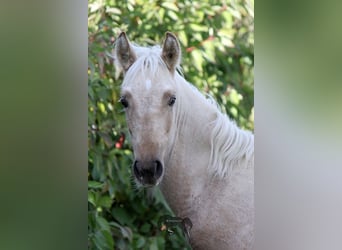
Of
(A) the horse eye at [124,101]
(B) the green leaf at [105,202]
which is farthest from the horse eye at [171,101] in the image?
(B) the green leaf at [105,202]

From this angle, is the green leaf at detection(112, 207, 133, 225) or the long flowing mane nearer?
the long flowing mane

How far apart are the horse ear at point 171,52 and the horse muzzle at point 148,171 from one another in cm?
27

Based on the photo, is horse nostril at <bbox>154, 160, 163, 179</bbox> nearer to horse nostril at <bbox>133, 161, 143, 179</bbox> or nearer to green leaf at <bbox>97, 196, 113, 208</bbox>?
horse nostril at <bbox>133, 161, 143, 179</bbox>

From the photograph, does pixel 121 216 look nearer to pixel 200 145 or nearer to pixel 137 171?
pixel 137 171

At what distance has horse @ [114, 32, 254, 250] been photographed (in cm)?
154

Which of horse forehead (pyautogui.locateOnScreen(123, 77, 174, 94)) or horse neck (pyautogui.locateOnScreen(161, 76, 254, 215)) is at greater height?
horse forehead (pyautogui.locateOnScreen(123, 77, 174, 94))

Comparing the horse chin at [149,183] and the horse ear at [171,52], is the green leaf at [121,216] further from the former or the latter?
the horse ear at [171,52]

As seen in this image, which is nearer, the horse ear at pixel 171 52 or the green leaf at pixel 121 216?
the horse ear at pixel 171 52

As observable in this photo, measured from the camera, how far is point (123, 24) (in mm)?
1609

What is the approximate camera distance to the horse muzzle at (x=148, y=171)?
1.56 meters

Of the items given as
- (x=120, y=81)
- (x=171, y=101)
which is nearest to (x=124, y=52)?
(x=120, y=81)

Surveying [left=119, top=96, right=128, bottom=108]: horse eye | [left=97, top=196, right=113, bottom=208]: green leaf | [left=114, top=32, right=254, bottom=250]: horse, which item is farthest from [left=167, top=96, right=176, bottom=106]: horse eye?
[left=97, top=196, right=113, bottom=208]: green leaf

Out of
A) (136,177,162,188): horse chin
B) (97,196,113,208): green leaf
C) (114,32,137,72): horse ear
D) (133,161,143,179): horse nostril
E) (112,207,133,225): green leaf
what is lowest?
(112,207,133,225): green leaf
